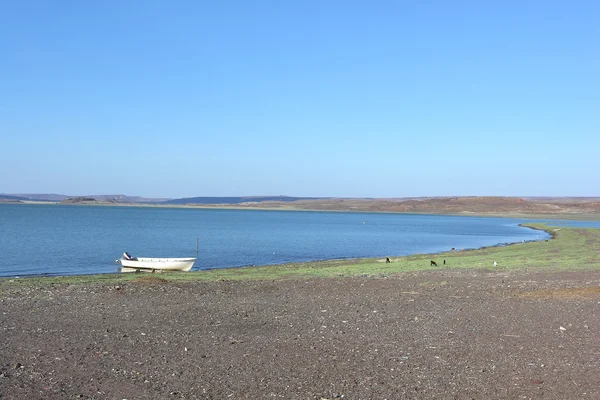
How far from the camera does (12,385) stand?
26.3 feet

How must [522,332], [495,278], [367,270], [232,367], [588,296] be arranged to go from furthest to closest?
[367,270]
[495,278]
[588,296]
[522,332]
[232,367]

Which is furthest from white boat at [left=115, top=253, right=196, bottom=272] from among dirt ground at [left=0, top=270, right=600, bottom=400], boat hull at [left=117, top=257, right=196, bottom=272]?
dirt ground at [left=0, top=270, right=600, bottom=400]

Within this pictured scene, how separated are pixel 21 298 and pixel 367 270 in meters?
15.4

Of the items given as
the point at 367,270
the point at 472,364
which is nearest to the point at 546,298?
the point at 472,364

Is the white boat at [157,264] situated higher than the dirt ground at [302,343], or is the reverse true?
the dirt ground at [302,343]

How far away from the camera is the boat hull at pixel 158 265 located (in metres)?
33.6

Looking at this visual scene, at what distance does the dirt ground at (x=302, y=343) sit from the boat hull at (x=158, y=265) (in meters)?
15.4

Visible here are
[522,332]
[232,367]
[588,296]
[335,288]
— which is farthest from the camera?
[335,288]

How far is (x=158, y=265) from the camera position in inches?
1348

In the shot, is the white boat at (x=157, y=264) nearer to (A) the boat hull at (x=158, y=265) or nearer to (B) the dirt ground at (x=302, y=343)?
(A) the boat hull at (x=158, y=265)

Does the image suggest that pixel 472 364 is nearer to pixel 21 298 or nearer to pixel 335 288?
pixel 335 288

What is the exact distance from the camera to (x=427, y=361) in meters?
9.43

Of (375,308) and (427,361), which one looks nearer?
(427,361)

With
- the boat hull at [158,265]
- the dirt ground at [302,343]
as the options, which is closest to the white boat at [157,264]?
the boat hull at [158,265]
